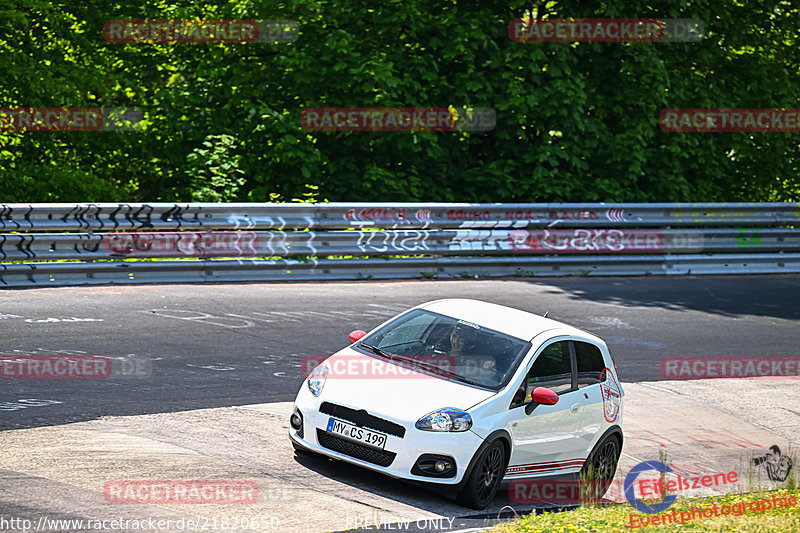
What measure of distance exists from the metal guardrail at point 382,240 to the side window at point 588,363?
7.86m

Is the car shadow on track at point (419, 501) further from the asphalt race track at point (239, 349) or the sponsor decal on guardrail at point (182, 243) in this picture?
the sponsor decal on guardrail at point (182, 243)

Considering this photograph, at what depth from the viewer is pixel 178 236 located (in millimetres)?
15633

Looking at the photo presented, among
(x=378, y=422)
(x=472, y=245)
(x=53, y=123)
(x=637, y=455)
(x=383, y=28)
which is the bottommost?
(x=637, y=455)

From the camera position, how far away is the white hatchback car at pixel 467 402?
8094 millimetres

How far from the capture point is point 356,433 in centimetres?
823

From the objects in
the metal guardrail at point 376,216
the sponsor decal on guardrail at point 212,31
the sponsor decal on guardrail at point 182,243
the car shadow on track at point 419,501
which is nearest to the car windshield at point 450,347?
the car shadow on track at point 419,501

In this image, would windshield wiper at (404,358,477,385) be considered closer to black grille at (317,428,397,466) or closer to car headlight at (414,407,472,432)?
car headlight at (414,407,472,432)

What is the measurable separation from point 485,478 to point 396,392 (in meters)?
1.01

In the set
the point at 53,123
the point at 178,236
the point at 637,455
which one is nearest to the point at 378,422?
the point at 637,455

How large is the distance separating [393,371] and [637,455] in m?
3.27

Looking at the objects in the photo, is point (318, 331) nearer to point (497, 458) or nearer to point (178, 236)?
point (178, 236)

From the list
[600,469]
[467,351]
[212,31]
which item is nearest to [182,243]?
[212,31]

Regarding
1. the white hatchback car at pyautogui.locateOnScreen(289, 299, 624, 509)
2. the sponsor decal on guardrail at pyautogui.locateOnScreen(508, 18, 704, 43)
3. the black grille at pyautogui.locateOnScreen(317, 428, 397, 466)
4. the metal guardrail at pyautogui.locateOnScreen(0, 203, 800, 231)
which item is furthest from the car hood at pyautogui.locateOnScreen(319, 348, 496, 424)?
the sponsor decal on guardrail at pyautogui.locateOnScreen(508, 18, 704, 43)

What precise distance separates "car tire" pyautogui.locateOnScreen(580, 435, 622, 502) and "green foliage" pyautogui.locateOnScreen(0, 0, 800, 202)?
10846 millimetres
